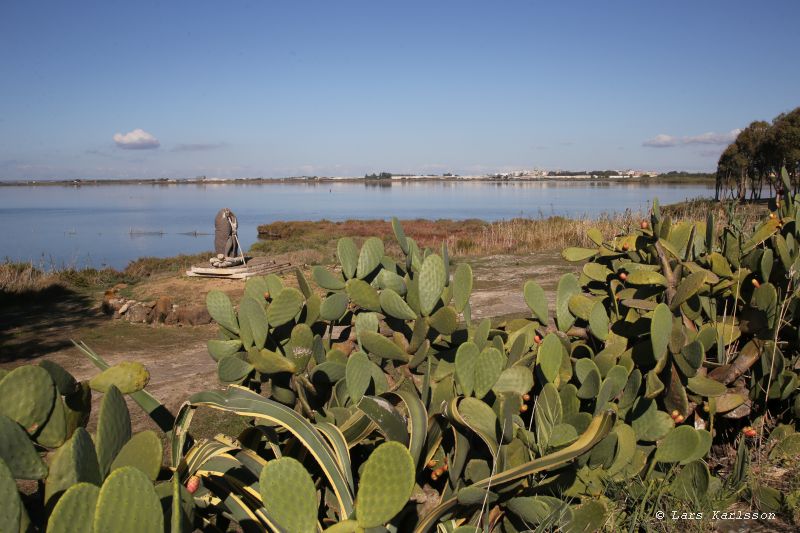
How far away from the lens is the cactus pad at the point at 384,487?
1139 mm

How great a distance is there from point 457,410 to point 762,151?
45138mm

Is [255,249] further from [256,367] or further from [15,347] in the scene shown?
[256,367]

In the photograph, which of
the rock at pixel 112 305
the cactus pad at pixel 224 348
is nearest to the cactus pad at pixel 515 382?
the cactus pad at pixel 224 348

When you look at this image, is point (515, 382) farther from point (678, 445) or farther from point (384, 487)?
point (384, 487)

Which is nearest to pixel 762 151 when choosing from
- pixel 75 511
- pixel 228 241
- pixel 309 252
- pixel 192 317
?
pixel 309 252

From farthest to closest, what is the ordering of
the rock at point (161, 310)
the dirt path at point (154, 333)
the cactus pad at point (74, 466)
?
the rock at point (161, 310), the dirt path at point (154, 333), the cactus pad at point (74, 466)

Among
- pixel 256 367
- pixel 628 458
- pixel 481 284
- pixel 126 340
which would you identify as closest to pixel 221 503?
pixel 256 367

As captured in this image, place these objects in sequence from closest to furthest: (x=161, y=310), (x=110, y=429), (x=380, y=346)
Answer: (x=110, y=429), (x=380, y=346), (x=161, y=310)

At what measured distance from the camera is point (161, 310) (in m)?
9.08

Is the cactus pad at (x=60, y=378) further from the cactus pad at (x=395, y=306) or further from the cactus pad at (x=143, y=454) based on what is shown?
the cactus pad at (x=395, y=306)

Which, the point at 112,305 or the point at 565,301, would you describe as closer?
the point at 565,301

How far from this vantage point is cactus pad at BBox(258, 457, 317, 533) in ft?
3.65

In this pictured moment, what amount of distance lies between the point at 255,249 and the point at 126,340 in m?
12.9

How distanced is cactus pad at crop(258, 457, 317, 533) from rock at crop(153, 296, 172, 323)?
8.53 metres
